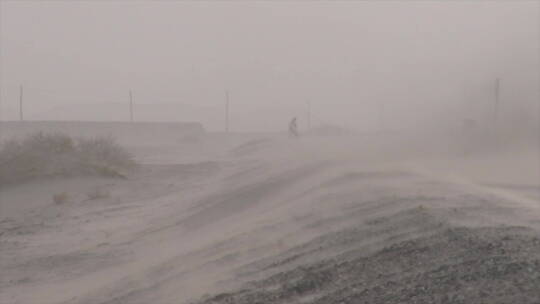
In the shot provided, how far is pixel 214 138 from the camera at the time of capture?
53688 millimetres

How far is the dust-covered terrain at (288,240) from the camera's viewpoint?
652 centimetres

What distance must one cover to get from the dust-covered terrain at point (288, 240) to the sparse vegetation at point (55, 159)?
0.87 m

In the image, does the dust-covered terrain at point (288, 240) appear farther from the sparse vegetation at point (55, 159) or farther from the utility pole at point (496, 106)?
the utility pole at point (496, 106)

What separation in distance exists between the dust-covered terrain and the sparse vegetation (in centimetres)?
87

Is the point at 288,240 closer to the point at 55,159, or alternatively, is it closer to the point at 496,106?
the point at 55,159

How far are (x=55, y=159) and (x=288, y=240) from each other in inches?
523

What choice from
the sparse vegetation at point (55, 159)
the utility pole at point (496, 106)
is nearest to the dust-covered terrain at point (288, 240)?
the sparse vegetation at point (55, 159)

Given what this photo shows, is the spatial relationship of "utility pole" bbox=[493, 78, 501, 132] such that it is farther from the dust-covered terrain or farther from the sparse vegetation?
the sparse vegetation

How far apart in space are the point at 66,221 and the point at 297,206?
6173 mm

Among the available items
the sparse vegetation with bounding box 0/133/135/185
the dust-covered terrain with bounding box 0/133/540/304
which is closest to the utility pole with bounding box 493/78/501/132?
the dust-covered terrain with bounding box 0/133/540/304

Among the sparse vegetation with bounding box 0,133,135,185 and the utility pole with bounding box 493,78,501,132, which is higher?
the utility pole with bounding box 493,78,501,132

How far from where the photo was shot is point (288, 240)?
9461 mm

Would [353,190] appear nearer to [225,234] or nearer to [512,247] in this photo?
[225,234]

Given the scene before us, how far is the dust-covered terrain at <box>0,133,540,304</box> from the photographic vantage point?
6.52m
